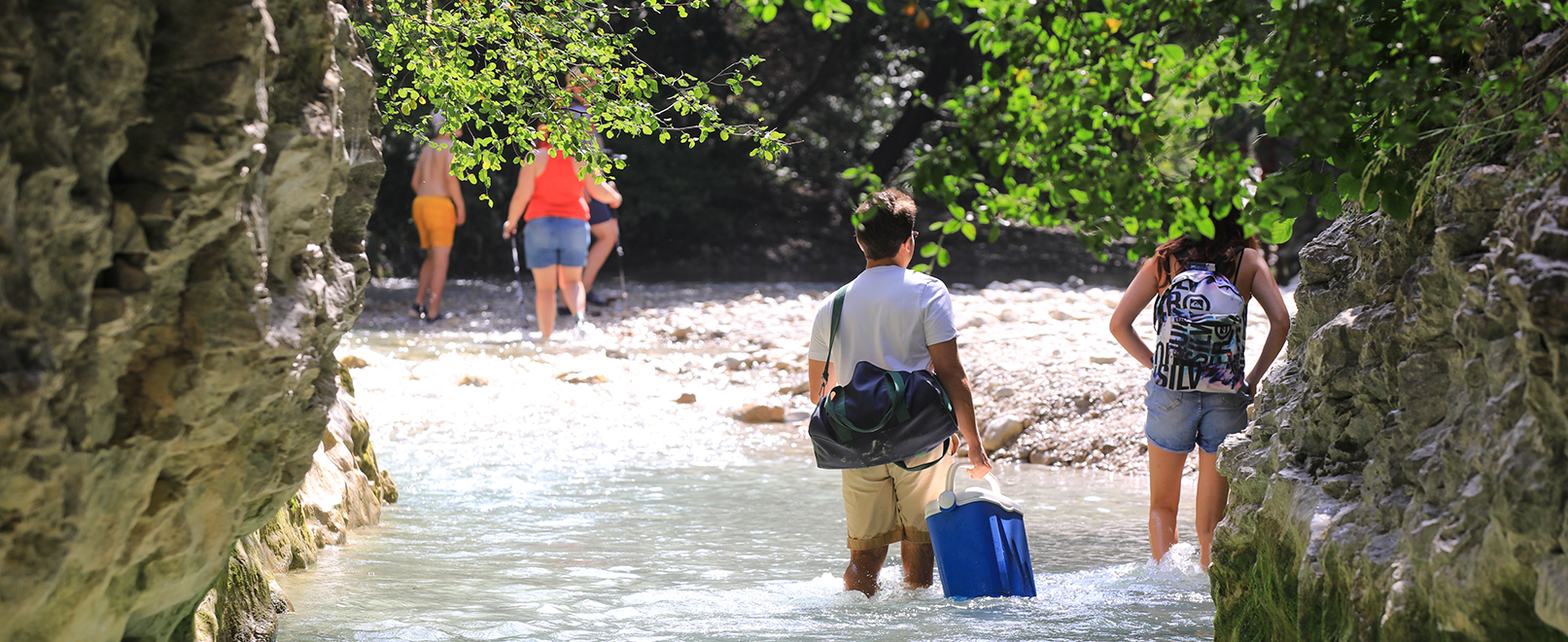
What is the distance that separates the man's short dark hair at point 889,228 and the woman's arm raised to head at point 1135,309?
1031mm

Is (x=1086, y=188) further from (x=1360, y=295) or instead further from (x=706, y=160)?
(x=706, y=160)

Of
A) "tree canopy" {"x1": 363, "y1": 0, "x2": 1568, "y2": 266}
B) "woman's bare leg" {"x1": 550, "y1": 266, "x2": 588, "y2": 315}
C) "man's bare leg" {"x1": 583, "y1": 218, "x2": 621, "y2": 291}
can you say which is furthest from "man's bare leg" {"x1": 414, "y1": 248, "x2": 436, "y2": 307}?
"tree canopy" {"x1": 363, "y1": 0, "x2": 1568, "y2": 266}

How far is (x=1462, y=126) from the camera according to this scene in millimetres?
2779

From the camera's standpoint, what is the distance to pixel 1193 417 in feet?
15.9

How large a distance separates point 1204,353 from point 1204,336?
0.07 m

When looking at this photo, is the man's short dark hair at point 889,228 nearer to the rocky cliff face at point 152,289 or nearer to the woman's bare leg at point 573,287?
the rocky cliff face at point 152,289

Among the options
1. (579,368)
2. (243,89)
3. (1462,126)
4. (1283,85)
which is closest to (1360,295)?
(1462,126)

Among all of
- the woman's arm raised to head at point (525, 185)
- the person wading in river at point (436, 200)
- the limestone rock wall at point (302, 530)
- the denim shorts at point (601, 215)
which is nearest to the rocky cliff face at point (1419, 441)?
the limestone rock wall at point (302, 530)

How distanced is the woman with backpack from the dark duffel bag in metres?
0.93

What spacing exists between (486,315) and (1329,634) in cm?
1292

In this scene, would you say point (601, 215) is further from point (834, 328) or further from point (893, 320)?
point (893, 320)

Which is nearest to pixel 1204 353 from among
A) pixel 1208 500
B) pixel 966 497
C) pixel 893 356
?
pixel 1208 500

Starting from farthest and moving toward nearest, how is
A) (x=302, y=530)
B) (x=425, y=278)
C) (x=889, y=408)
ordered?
(x=425, y=278) → (x=302, y=530) → (x=889, y=408)

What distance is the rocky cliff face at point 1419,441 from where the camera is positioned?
238 cm
